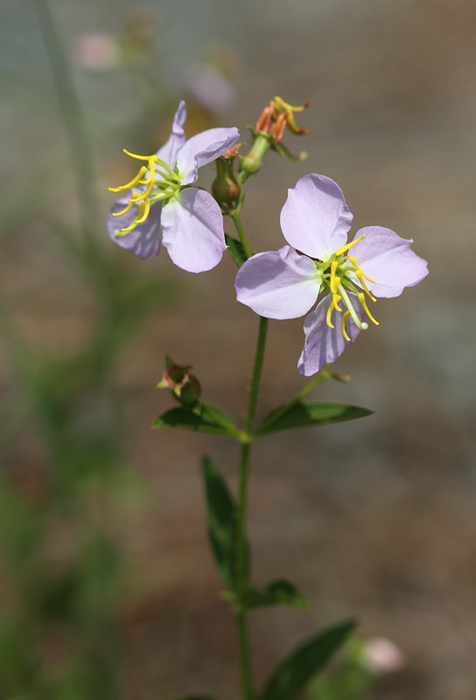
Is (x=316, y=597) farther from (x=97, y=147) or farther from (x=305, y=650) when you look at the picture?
(x=97, y=147)

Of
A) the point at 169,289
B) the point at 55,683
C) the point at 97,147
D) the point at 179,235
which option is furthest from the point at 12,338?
the point at 97,147

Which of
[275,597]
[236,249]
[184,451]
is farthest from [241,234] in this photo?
[184,451]

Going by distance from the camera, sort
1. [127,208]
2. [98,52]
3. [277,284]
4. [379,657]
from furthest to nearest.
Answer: [98,52] → [379,657] → [127,208] → [277,284]

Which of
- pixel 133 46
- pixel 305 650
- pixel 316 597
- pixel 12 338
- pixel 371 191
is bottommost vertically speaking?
pixel 316 597

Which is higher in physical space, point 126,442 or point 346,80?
point 346,80

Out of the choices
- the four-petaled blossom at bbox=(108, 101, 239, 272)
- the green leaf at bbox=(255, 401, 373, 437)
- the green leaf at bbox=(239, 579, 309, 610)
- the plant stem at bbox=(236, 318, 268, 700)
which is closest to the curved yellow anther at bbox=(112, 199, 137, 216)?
the four-petaled blossom at bbox=(108, 101, 239, 272)

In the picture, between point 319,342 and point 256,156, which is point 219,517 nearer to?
point 319,342
